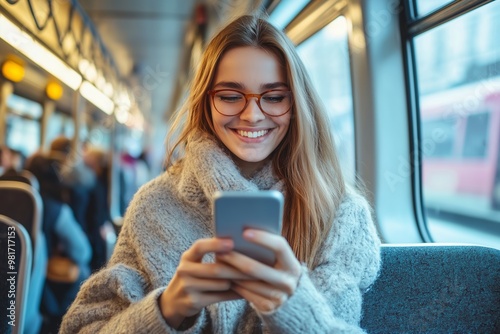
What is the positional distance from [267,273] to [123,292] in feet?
1.69

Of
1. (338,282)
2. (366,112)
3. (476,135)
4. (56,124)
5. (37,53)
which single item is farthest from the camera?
(56,124)

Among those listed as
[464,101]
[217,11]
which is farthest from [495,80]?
[217,11]

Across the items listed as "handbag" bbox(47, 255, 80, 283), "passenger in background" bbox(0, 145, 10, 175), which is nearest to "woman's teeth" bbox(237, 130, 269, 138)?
"handbag" bbox(47, 255, 80, 283)

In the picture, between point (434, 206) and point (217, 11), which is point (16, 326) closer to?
point (434, 206)

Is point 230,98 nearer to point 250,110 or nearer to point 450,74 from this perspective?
point 250,110

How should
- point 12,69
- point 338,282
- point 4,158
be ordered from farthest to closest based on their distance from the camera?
point 4,158 < point 12,69 < point 338,282

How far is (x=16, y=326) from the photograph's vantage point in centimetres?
147

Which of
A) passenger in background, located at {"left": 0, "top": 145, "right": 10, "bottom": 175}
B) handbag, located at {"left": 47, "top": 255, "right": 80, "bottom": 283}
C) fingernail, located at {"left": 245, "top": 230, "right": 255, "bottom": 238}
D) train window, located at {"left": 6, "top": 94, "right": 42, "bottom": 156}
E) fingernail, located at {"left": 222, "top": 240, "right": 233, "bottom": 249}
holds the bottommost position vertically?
handbag, located at {"left": 47, "top": 255, "right": 80, "bottom": 283}

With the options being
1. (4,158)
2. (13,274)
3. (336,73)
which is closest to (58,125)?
(4,158)

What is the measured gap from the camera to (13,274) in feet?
4.84

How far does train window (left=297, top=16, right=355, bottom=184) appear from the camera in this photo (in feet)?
8.65

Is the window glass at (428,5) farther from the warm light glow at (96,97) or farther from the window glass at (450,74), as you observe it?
the warm light glow at (96,97)

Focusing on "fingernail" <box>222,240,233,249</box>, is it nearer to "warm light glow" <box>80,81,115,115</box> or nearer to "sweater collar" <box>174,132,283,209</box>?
"sweater collar" <box>174,132,283,209</box>

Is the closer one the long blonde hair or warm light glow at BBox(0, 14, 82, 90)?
the long blonde hair
